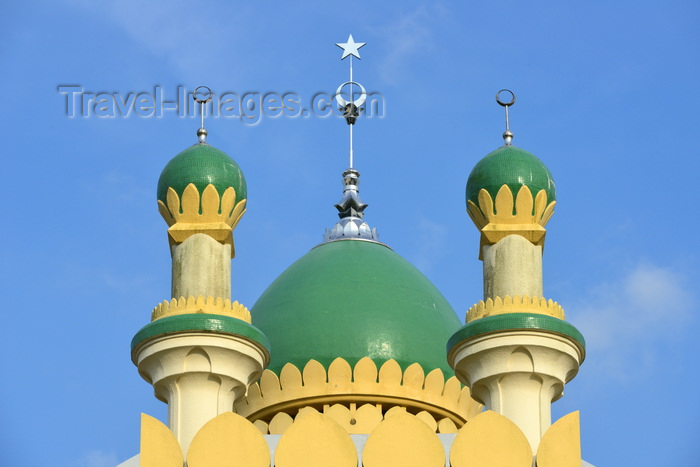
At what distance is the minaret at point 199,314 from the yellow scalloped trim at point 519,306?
70.5 inches

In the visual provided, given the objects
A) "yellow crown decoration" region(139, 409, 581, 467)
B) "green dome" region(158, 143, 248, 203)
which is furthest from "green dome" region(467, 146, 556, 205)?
"yellow crown decoration" region(139, 409, 581, 467)

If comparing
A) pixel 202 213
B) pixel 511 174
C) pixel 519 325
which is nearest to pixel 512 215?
pixel 511 174

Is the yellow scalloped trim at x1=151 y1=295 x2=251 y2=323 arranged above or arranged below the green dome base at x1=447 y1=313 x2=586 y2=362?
above

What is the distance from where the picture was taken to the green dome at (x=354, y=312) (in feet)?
58.0

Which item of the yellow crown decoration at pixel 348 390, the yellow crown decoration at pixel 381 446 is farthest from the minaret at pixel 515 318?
the yellow crown decoration at pixel 348 390

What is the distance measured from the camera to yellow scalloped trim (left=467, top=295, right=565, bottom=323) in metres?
15.5

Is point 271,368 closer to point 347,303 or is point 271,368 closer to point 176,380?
point 347,303

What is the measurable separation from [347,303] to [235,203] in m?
2.19

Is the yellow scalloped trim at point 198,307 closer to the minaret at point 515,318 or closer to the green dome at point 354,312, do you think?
the minaret at point 515,318

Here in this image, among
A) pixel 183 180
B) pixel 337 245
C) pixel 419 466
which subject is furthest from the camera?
pixel 337 245

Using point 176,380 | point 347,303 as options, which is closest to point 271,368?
point 347,303

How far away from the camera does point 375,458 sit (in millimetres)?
14281

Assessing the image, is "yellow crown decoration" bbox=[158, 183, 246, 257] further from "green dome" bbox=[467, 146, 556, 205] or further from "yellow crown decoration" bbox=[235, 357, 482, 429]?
"green dome" bbox=[467, 146, 556, 205]

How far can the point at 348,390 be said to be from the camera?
17250mm
